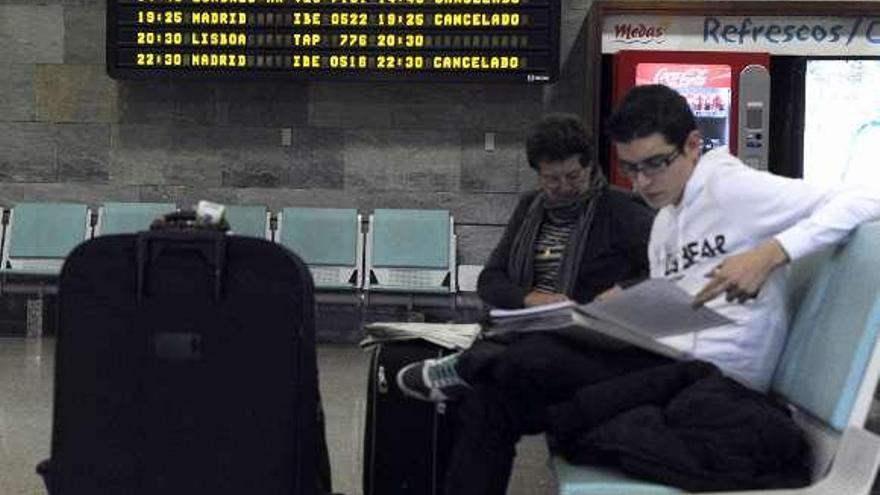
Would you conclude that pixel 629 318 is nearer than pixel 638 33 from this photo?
Yes

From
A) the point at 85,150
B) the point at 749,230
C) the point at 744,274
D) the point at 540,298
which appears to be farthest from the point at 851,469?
the point at 85,150

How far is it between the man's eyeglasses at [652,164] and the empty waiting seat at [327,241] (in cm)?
467

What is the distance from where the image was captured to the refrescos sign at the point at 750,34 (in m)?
6.91

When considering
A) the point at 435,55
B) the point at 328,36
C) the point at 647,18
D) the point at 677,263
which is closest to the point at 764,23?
the point at 647,18

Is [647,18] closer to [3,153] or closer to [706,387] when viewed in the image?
[3,153]

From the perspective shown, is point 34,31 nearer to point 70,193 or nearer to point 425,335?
point 70,193

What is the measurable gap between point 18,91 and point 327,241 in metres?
2.44

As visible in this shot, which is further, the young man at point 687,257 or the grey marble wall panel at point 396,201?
the grey marble wall panel at point 396,201

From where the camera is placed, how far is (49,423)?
14.3ft

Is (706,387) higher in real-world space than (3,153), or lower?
lower

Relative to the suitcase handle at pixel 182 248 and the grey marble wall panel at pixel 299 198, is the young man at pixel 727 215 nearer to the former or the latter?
the suitcase handle at pixel 182 248

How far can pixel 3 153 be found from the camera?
7.34 meters

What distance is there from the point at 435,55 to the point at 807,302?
476 cm

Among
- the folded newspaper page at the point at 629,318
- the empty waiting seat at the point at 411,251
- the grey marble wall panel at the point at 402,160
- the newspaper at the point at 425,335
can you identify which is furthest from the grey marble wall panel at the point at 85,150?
the folded newspaper page at the point at 629,318
